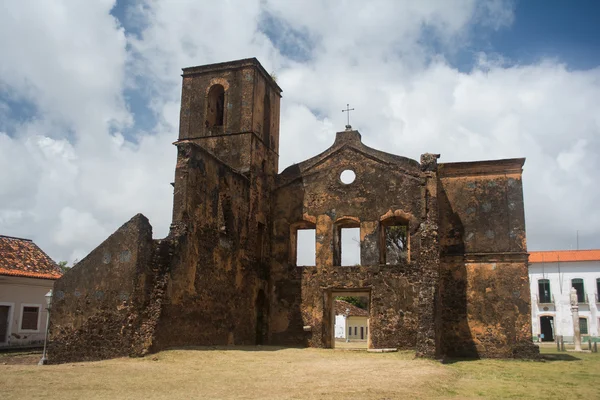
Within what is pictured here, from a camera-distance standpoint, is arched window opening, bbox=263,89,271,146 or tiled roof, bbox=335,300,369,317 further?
tiled roof, bbox=335,300,369,317

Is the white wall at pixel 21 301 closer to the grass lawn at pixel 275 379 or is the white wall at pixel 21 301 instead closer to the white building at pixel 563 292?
the grass lawn at pixel 275 379

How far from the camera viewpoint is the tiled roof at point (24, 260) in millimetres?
23266

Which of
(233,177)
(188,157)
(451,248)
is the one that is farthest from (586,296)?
(188,157)

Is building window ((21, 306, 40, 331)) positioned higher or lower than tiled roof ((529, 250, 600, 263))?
lower

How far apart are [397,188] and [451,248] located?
2848 mm

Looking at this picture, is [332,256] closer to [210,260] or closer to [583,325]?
[210,260]

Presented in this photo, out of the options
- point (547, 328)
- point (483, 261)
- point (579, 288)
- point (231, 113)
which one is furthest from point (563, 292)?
point (231, 113)

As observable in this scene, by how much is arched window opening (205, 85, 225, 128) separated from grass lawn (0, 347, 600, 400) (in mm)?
9360

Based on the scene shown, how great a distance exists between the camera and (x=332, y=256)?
18.9m

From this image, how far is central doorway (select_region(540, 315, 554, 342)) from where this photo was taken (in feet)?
126

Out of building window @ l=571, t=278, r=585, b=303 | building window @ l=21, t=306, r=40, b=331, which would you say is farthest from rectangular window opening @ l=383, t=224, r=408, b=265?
building window @ l=21, t=306, r=40, b=331

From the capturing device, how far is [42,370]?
34.6ft

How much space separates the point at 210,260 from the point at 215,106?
704 centimetres

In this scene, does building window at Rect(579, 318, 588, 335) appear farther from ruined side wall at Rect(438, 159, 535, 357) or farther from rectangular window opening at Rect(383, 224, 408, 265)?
ruined side wall at Rect(438, 159, 535, 357)
